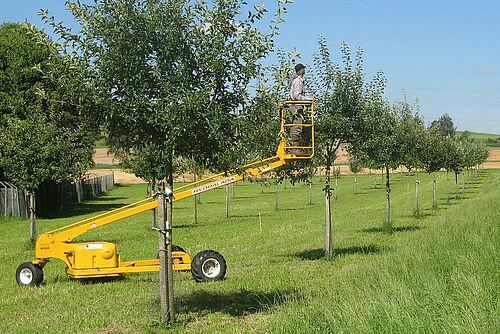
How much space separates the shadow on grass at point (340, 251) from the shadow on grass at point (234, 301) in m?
5.24

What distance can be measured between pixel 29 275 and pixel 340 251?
7969 mm

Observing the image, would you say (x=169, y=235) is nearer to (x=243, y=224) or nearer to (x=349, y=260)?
(x=349, y=260)

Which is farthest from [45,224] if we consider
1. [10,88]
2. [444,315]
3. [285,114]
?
[444,315]

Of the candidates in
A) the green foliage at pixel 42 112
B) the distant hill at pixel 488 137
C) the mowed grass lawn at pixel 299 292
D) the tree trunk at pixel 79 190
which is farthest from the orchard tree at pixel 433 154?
the distant hill at pixel 488 137

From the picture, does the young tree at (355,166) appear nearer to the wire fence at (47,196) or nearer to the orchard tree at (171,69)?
the orchard tree at (171,69)

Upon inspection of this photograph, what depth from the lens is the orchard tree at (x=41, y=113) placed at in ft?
31.5

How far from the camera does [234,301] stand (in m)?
11.7

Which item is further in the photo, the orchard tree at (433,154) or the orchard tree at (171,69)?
the orchard tree at (433,154)

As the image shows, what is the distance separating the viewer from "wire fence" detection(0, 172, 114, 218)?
3972 cm

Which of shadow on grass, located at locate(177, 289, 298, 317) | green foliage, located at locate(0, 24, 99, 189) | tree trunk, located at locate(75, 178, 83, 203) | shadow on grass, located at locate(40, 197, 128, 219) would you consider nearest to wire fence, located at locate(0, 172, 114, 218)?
tree trunk, located at locate(75, 178, 83, 203)

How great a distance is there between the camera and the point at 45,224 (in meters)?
36.0

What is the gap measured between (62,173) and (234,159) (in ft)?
45.8

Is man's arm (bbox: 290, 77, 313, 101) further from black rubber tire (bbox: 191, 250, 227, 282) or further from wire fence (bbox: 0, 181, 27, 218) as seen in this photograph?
wire fence (bbox: 0, 181, 27, 218)

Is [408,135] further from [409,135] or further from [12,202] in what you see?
[12,202]
